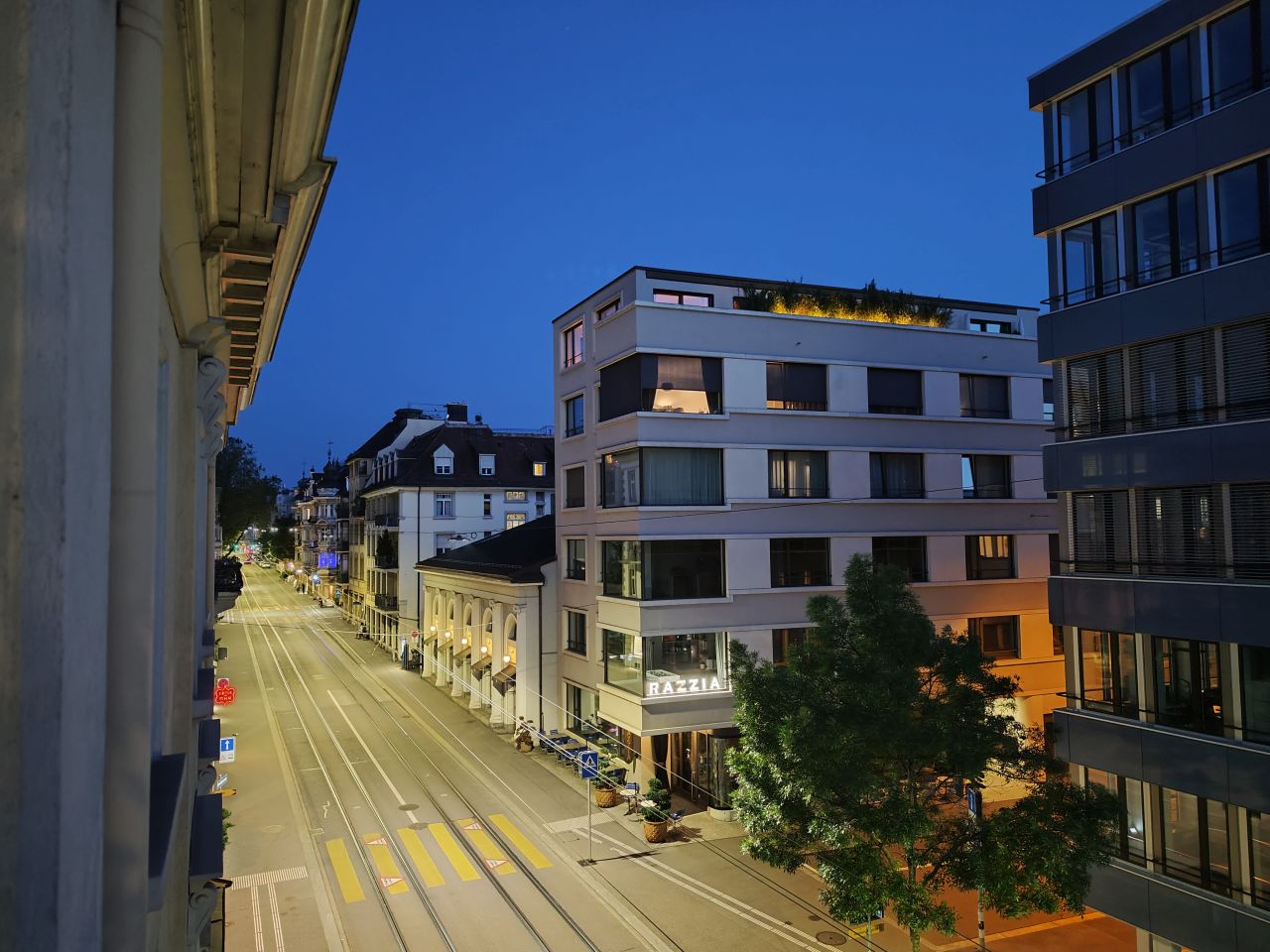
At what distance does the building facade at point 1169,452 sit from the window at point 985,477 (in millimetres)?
12981

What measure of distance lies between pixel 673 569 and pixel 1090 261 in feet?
50.0

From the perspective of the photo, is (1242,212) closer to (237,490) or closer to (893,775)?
(893,775)

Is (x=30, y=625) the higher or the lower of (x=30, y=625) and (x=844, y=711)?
the higher

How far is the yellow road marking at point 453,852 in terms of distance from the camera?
2331cm

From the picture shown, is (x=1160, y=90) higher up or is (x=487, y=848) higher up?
(x=1160, y=90)

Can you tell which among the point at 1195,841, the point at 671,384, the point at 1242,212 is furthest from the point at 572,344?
the point at 1195,841

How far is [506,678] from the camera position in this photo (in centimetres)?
3781

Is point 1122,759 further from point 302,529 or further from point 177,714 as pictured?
point 302,529

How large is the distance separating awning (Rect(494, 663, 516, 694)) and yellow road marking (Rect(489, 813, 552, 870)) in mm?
9638

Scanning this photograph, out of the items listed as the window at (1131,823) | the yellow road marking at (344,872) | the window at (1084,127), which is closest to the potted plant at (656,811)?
the yellow road marking at (344,872)

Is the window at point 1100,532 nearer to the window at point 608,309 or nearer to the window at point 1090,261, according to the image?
the window at point 1090,261

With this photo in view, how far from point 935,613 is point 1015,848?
17.4 m

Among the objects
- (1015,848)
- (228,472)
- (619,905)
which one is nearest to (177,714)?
(1015,848)

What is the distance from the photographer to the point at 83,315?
7.64 feet
